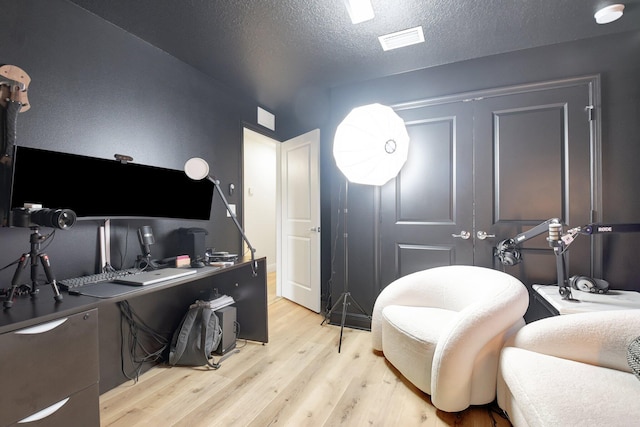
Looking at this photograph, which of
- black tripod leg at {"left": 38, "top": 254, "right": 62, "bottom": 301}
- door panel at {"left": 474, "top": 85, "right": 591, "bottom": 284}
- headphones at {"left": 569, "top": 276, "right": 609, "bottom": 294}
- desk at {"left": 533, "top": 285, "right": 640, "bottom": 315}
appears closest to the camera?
black tripod leg at {"left": 38, "top": 254, "right": 62, "bottom": 301}

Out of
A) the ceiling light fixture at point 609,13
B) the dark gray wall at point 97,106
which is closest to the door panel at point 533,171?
the ceiling light fixture at point 609,13

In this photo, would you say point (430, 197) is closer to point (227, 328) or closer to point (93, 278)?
point (227, 328)

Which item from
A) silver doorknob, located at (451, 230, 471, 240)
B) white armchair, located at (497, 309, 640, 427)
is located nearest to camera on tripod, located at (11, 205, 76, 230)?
white armchair, located at (497, 309, 640, 427)

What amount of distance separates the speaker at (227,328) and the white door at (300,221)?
112 centimetres

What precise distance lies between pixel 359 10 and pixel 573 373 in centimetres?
220

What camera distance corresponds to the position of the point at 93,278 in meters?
1.61

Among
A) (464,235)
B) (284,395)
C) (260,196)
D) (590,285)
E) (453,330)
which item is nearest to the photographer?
(453,330)

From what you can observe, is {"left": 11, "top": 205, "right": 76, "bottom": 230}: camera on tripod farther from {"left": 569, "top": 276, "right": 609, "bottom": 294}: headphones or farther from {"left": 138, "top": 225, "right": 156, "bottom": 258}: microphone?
{"left": 569, "top": 276, "right": 609, "bottom": 294}: headphones

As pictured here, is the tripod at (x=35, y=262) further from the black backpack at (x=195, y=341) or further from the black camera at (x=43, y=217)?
the black backpack at (x=195, y=341)

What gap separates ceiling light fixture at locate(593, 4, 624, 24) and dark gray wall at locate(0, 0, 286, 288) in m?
2.92

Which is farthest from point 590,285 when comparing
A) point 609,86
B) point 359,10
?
point 359,10

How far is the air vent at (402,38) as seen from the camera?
2070 millimetres

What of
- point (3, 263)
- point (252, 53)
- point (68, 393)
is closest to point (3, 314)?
point (68, 393)

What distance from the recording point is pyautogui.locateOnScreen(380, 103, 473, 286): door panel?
2498 millimetres
